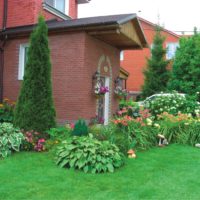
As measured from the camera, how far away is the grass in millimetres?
4883

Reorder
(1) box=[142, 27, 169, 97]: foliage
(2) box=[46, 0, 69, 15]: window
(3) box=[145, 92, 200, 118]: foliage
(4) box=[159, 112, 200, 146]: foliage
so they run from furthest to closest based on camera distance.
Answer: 1. (1) box=[142, 27, 169, 97]: foliage
2. (2) box=[46, 0, 69, 15]: window
3. (3) box=[145, 92, 200, 118]: foliage
4. (4) box=[159, 112, 200, 146]: foliage

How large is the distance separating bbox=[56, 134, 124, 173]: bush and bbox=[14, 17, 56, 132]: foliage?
1810mm

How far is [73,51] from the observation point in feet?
36.0

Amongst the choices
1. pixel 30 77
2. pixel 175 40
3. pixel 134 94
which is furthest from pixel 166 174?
pixel 175 40

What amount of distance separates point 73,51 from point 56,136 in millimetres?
3884

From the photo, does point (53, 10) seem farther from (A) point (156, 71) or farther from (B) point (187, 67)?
(A) point (156, 71)

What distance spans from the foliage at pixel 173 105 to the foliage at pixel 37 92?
20.4 ft

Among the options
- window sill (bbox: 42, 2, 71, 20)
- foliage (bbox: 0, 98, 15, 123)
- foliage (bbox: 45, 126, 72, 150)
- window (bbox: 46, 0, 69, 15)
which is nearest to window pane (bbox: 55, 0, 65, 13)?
window (bbox: 46, 0, 69, 15)

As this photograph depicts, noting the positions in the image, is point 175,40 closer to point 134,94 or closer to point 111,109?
point 134,94

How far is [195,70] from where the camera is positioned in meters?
23.1

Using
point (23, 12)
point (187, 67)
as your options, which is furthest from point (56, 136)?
point (187, 67)

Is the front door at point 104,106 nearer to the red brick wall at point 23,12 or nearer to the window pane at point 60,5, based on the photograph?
the red brick wall at point 23,12

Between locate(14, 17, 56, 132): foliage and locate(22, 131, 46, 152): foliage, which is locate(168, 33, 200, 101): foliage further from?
locate(22, 131, 46, 152): foliage

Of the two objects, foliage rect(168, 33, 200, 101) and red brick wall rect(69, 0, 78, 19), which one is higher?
red brick wall rect(69, 0, 78, 19)
